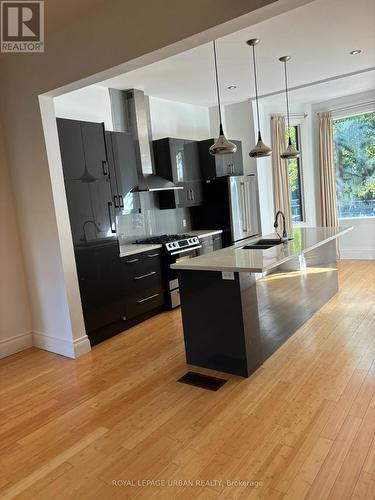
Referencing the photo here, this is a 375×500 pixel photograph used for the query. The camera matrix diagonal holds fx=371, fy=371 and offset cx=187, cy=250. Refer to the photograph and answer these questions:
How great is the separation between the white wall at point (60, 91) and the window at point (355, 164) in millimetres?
5160

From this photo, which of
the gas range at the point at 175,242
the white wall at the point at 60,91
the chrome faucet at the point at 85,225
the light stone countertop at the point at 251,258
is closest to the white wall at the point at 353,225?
the light stone countertop at the point at 251,258

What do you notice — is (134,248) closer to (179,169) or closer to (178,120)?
(179,169)

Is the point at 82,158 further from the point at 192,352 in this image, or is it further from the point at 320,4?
the point at 320,4

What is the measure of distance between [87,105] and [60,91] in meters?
1.25

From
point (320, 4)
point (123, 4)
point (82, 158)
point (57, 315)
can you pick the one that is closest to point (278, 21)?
point (320, 4)

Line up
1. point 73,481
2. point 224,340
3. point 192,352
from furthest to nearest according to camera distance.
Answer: point 192,352 < point 224,340 < point 73,481

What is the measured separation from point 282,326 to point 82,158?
8.48ft

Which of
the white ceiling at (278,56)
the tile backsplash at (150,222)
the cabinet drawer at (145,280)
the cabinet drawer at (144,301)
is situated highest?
the white ceiling at (278,56)

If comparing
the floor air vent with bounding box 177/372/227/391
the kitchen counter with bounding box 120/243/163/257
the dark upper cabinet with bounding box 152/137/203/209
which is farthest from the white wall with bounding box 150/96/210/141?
the floor air vent with bounding box 177/372/227/391

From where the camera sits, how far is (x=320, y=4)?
3049 mm

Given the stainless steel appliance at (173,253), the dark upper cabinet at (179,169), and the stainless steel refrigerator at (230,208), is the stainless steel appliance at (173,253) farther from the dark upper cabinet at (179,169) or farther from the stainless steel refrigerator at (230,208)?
the stainless steel refrigerator at (230,208)

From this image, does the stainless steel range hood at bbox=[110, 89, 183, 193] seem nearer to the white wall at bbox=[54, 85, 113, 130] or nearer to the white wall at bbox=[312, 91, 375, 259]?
the white wall at bbox=[54, 85, 113, 130]

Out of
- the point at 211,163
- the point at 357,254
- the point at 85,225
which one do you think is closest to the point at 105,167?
the point at 85,225

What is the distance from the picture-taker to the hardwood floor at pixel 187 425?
1.91 meters
